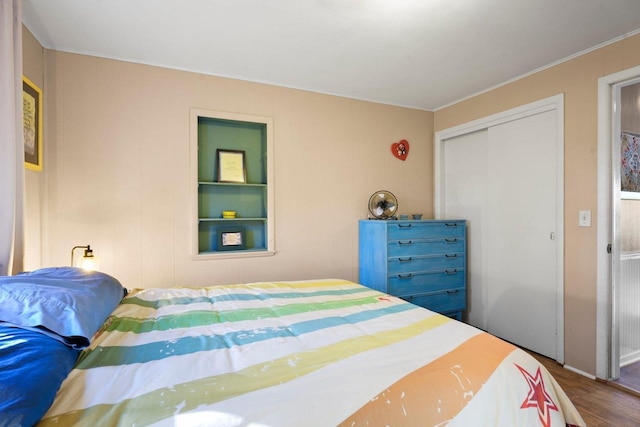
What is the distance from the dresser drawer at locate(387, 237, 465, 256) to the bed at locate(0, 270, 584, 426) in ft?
4.47

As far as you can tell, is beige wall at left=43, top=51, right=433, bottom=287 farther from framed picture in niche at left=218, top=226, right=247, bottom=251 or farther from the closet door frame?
the closet door frame

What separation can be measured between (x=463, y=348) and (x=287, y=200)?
6.68ft

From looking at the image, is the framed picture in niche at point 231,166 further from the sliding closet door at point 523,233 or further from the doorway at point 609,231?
the doorway at point 609,231

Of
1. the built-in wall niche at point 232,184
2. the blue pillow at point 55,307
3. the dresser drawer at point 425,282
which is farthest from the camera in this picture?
the dresser drawer at point 425,282

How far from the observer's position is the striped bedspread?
821 millimetres

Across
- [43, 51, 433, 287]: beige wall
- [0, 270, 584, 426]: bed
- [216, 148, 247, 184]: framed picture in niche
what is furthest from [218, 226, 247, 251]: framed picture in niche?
[0, 270, 584, 426]: bed

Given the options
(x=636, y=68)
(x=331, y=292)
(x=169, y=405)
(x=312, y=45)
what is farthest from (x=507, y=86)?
(x=169, y=405)

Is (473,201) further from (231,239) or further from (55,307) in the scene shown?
(55,307)

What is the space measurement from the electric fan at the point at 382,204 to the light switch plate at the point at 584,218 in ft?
4.67

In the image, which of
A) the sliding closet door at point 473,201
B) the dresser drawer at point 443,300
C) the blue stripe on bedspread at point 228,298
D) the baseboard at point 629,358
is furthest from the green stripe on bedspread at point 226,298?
the baseboard at point 629,358

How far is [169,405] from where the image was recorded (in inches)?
32.2

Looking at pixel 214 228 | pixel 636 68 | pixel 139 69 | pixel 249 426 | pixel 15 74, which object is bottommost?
pixel 249 426

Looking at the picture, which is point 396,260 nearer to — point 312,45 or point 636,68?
point 312,45

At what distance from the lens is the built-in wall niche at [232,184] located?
8.96 ft
